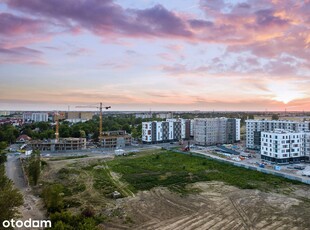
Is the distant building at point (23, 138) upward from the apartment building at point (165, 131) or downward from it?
downward

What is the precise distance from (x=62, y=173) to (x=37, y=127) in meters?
44.9

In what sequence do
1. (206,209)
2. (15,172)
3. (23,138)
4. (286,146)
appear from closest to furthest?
(206,209), (15,172), (286,146), (23,138)

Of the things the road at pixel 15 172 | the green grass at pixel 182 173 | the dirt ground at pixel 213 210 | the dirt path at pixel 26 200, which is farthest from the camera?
the road at pixel 15 172

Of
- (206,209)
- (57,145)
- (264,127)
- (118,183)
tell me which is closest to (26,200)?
(118,183)

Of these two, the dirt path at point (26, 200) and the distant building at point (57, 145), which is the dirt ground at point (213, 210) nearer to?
the dirt path at point (26, 200)

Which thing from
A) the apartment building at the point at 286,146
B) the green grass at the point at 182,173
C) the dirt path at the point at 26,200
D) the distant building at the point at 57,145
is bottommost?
the dirt path at the point at 26,200

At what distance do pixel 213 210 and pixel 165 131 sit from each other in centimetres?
3644

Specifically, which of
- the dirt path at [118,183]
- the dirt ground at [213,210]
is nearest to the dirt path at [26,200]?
the dirt ground at [213,210]

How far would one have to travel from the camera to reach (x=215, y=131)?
49.9m

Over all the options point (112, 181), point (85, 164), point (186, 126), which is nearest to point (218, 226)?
point (112, 181)

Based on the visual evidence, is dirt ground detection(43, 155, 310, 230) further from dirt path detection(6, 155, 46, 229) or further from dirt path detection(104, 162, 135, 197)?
dirt path detection(6, 155, 46, 229)

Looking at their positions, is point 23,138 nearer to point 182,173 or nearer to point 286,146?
point 182,173

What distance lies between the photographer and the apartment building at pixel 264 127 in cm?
4050

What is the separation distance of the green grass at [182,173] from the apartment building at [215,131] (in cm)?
1320
